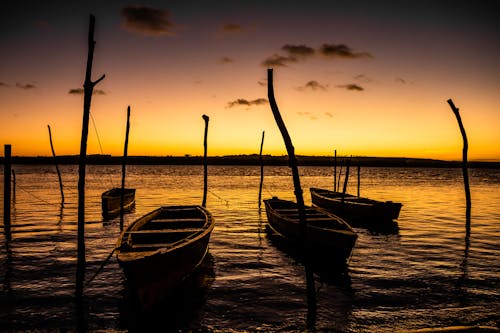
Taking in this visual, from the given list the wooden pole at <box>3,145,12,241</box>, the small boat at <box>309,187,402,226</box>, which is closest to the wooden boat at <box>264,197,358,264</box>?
the small boat at <box>309,187,402,226</box>

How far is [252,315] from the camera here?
28.5 feet

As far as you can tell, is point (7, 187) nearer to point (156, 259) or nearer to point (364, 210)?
point (156, 259)

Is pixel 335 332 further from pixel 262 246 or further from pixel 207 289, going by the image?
pixel 262 246

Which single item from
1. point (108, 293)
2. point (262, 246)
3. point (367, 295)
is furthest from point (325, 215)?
point (108, 293)

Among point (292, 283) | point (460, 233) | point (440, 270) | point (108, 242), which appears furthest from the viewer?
point (460, 233)

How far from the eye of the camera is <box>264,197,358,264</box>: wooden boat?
12.1m

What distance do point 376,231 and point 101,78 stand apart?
1585cm

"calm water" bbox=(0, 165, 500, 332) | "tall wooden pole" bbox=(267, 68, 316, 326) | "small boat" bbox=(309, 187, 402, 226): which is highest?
"tall wooden pole" bbox=(267, 68, 316, 326)

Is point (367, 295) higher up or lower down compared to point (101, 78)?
lower down

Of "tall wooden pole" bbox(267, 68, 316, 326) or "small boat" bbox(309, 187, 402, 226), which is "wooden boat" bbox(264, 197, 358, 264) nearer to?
"tall wooden pole" bbox(267, 68, 316, 326)

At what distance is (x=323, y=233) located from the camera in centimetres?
1260

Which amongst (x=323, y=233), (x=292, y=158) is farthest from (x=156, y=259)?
(x=323, y=233)

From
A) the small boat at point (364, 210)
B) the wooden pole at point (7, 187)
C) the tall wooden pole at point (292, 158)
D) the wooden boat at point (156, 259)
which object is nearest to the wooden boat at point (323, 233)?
the tall wooden pole at point (292, 158)

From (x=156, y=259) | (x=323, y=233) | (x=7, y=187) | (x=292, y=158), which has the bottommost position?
(x=323, y=233)
